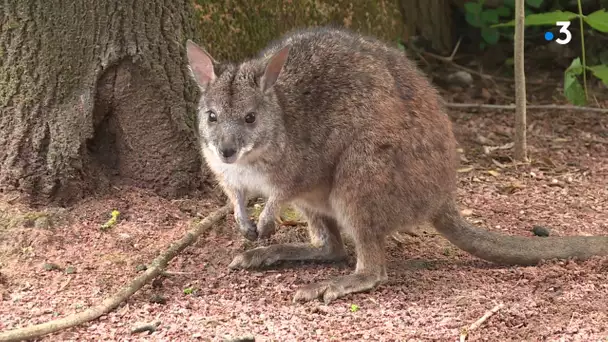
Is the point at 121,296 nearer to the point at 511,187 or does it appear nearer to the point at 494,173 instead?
the point at 511,187

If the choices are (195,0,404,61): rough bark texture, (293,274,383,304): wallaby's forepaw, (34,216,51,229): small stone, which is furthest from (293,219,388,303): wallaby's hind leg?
(195,0,404,61): rough bark texture

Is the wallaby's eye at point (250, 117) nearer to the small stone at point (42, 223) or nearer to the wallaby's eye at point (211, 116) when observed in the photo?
the wallaby's eye at point (211, 116)

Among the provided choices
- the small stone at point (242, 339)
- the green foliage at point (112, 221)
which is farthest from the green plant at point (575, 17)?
the small stone at point (242, 339)


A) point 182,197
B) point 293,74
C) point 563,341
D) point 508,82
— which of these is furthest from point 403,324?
point 508,82

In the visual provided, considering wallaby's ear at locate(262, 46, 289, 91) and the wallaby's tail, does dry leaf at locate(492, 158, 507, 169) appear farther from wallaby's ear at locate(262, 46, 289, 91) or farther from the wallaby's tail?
wallaby's ear at locate(262, 46, 289, 91)

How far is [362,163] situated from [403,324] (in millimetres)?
903

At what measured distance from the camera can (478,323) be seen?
3.98m

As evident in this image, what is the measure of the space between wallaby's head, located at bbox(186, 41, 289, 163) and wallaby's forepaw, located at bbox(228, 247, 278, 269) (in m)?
0.62

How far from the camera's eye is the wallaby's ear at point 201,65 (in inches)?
176

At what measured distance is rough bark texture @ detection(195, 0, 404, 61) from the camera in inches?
245

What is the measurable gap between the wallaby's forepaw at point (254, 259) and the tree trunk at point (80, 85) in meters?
0.95

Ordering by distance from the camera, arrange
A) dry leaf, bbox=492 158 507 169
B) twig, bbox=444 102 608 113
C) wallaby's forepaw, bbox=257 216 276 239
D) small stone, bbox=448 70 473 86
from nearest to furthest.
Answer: wallaby's forepaw, bbox=257 216 276 239
dry leaf, bbox=492 158 507 169
twig, bbox=444 102 608 113
small stone, bbox=448 70 473 86

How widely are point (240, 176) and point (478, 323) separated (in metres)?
1.53

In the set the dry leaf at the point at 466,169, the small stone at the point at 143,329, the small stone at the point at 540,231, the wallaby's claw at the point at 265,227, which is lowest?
the small stone at the point at 540,231
